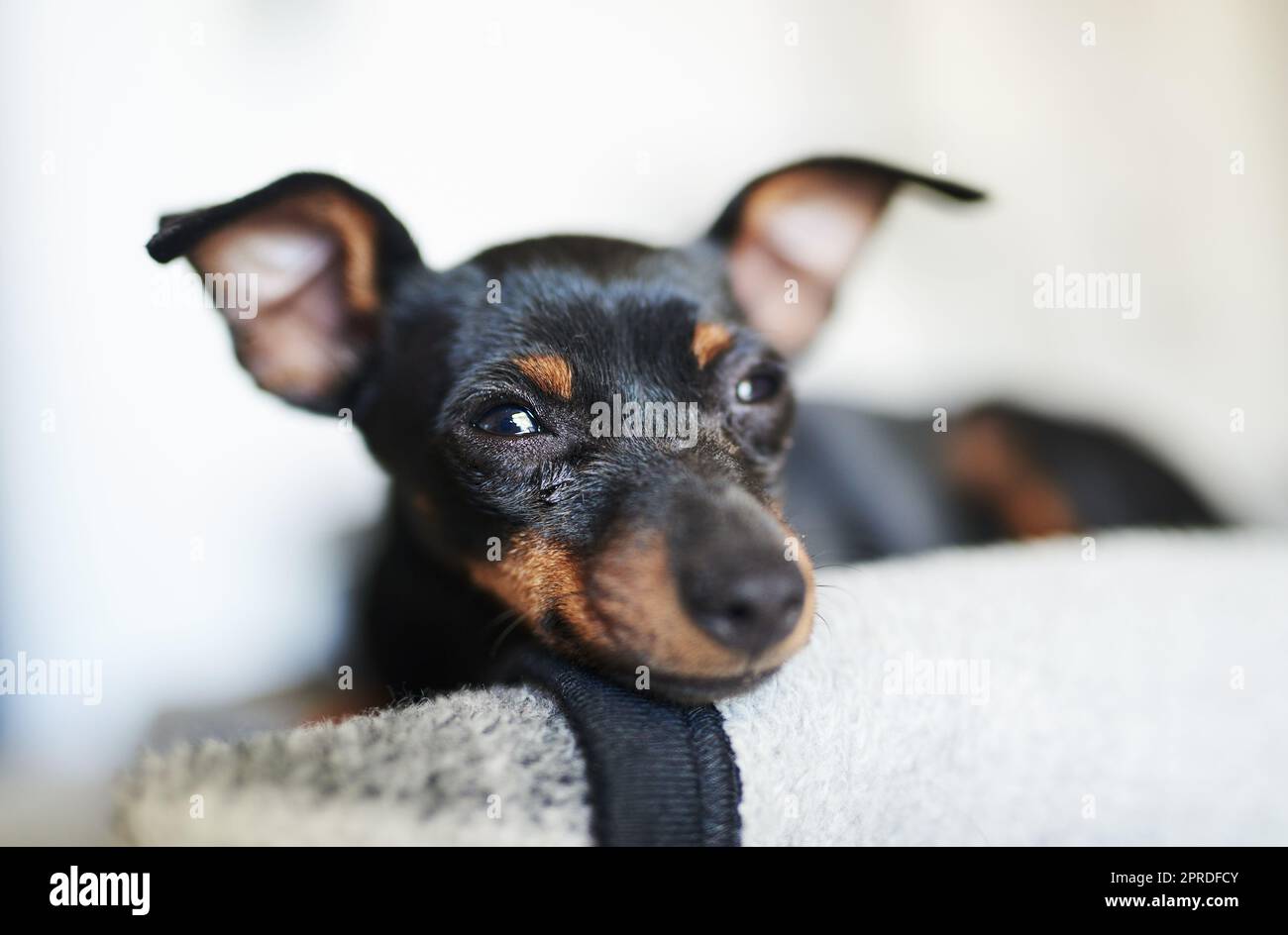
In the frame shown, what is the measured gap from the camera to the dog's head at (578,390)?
1147 mm

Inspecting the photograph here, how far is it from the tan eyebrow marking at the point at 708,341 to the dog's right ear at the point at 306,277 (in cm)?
58

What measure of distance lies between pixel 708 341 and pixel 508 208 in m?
1.17

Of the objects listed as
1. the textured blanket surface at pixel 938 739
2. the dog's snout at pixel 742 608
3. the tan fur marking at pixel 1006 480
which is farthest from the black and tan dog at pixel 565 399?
the tan fur marking at pixel 1006 480

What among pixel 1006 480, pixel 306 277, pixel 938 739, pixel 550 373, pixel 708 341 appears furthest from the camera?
pixel 1006 480

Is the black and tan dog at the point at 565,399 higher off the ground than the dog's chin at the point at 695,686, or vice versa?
the black and tan dog at the point at 565,399

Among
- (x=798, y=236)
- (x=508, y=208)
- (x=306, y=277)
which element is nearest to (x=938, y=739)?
(x=798, y=236)

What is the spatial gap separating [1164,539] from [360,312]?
175 centimetres

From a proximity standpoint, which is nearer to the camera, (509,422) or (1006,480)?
(509,422)

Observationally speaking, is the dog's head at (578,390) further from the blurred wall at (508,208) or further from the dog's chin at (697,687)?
the blurred wall at (508,208)

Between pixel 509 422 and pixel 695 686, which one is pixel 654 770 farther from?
pixel 509 422

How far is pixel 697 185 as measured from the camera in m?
2.75

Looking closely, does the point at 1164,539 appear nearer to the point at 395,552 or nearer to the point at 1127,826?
the point at 1127,826

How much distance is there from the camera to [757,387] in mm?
1622
